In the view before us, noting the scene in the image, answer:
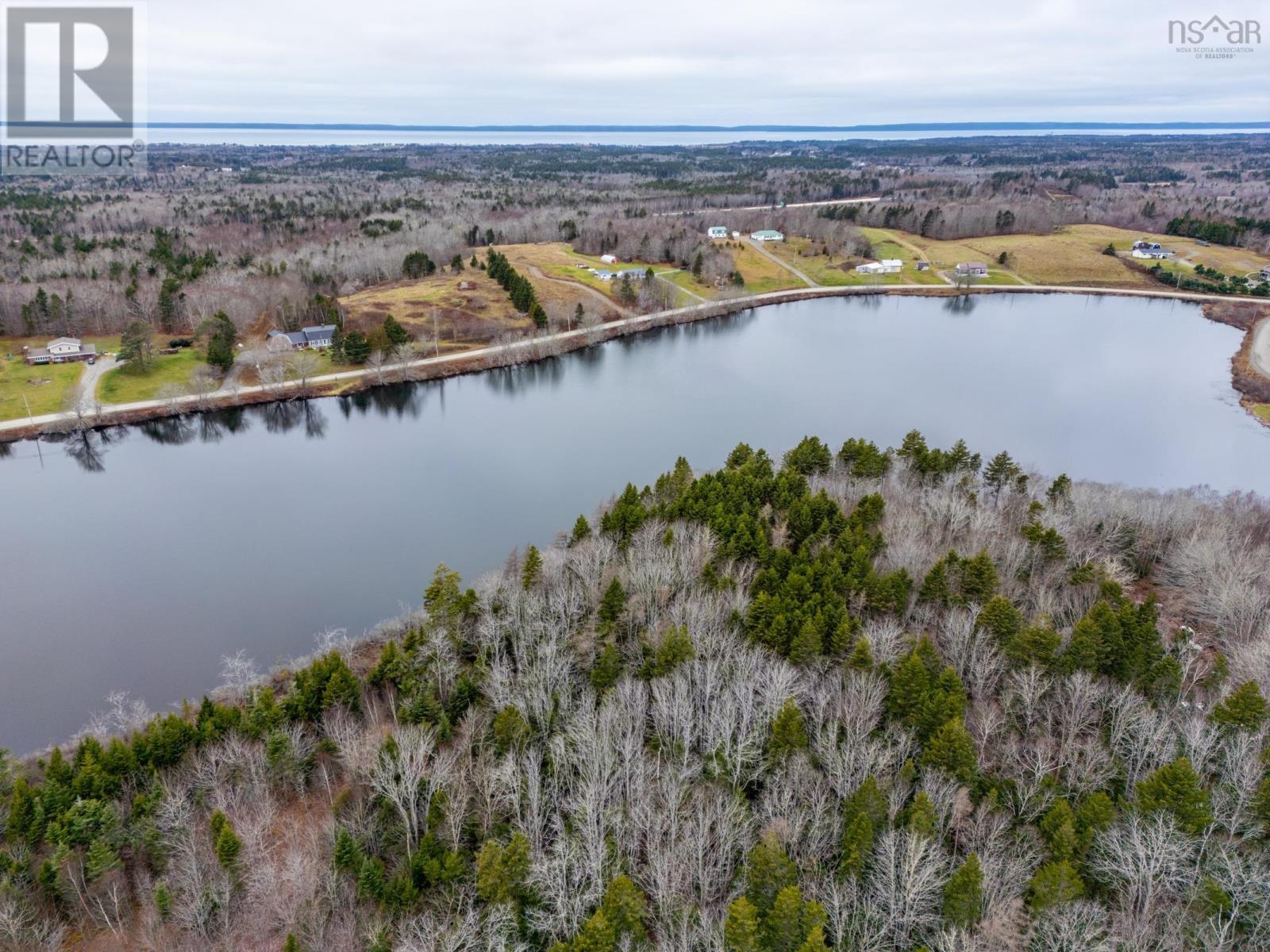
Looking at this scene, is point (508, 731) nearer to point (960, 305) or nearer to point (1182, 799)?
point (1182, 799)

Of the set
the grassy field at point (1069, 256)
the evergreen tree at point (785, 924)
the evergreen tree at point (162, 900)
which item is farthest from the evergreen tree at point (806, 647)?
the grassy field at point (1069, 256)

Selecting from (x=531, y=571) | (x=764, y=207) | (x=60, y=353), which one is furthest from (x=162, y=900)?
(x=764, y=207)

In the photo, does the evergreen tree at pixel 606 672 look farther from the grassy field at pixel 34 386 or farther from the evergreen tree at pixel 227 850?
the grassy field at pixel 34 386

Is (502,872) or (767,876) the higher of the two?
(767,876)

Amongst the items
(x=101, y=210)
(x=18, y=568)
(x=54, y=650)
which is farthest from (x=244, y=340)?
(x=101, y=210)

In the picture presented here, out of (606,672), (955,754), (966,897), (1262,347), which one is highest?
(1262,347)

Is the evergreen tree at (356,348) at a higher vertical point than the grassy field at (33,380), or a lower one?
higher
